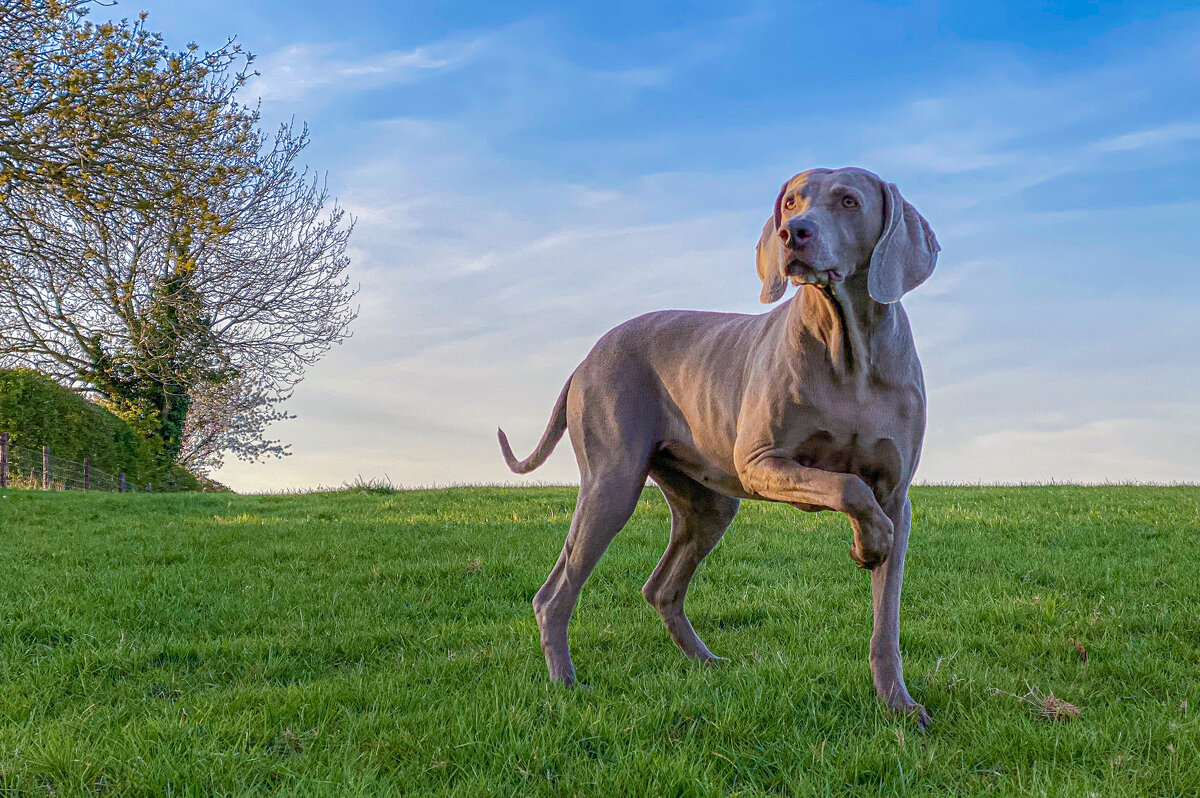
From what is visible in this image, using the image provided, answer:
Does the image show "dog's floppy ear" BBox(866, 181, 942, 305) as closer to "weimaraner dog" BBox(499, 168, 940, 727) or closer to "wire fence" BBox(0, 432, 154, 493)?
"weimaraner dog" BBox(499, 168, 940, 727)

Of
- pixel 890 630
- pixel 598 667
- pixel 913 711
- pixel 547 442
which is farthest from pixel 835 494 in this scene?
pixel 547 442

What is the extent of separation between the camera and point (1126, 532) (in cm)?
891

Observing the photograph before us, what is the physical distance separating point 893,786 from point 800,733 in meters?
0.49

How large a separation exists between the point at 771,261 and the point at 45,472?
71.6 ft

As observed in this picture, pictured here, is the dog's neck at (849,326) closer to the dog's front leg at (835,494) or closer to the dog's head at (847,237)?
the dog's head at (847,237)

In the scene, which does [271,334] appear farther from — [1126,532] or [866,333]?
[866,333]

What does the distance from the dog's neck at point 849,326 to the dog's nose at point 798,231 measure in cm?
30

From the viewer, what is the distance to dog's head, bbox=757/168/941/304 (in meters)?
3.37

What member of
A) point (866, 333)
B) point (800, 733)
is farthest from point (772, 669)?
point (866, 333)

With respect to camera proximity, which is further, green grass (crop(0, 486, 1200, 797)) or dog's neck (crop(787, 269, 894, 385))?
dog's neck (crop(787, 269, 894, 385))

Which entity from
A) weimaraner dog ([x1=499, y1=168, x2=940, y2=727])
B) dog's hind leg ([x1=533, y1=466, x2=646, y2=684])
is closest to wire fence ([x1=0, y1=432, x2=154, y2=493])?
dog's hind leg ([x1=533, y1=466, x2=646, y2=684])

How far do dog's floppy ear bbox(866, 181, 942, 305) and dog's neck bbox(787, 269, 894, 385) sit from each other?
0.08 m

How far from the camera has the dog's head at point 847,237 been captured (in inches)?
132

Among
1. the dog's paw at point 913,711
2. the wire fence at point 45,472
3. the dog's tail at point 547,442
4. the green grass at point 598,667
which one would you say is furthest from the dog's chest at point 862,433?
the wire fence at point 45,472
